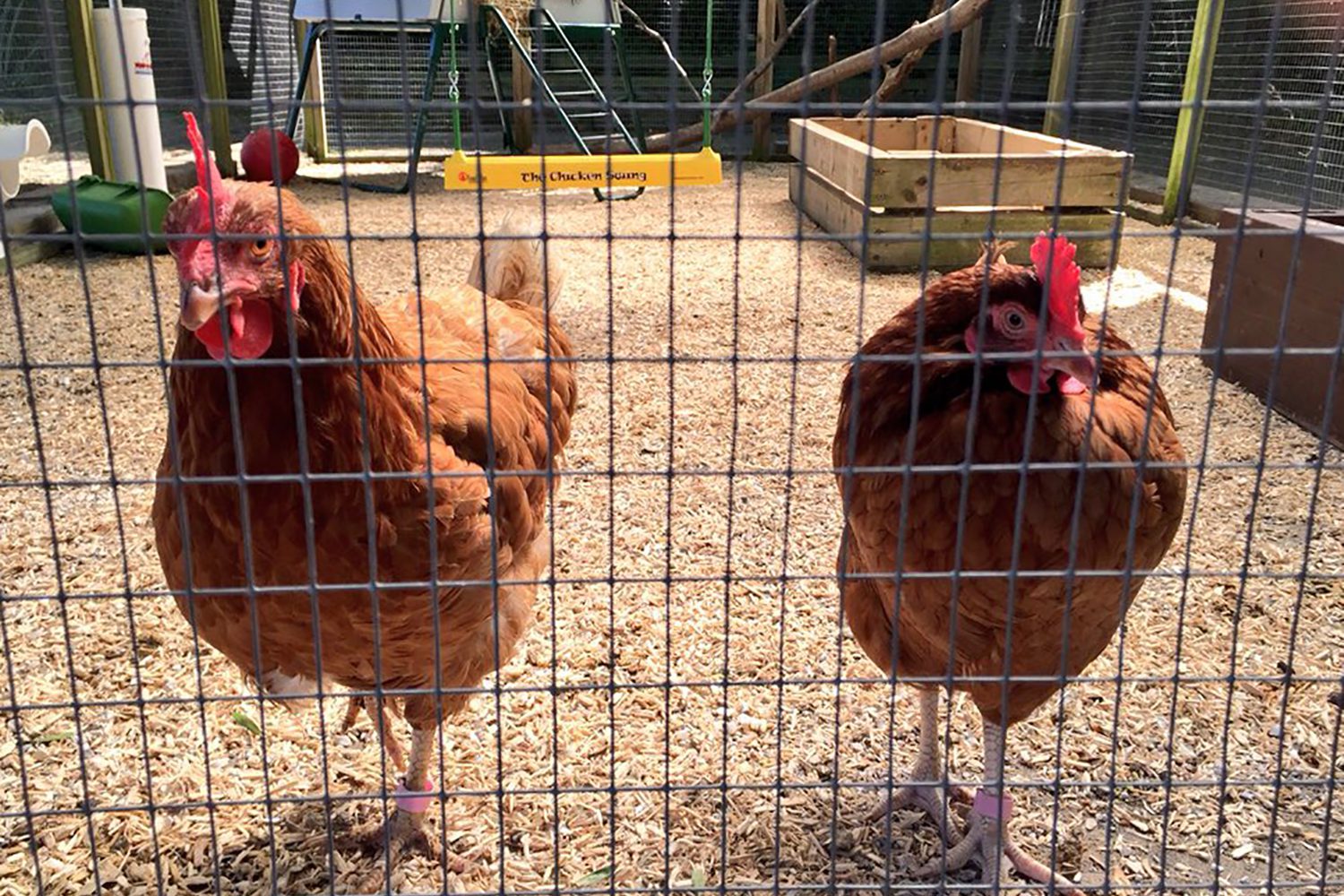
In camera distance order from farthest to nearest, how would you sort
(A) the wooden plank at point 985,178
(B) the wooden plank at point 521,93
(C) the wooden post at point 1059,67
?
(B) the wooden plank at point 521,93
(C) the wooden post at point 1059,67
(A) the wooden plank at point 985,178

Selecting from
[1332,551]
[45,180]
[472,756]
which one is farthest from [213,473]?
[45,180]

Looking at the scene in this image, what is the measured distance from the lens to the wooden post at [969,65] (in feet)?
33.4

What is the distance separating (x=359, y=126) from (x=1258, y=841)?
10.6 m

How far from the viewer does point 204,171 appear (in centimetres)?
159

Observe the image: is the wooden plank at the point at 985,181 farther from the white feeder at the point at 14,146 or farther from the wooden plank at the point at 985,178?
the white feeder at the point at 14,146

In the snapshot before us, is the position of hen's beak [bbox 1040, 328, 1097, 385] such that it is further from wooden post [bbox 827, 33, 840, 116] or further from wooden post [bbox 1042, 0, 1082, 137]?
wooden post [bbox 827, 33, 840, 116]

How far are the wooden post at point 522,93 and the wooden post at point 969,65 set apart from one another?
424 cm

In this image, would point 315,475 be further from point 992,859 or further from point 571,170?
point 992,859

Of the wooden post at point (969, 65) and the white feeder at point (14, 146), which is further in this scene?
the wooden post at point (969, 65)

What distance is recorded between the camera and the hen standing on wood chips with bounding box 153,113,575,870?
162 cm

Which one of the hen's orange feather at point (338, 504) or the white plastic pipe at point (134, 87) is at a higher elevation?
the white plastic pipe at point (134, 87)

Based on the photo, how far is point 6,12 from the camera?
20.8 ft

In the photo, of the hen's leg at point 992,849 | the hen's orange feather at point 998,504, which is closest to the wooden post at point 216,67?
the hen's orange feather at point 998,504

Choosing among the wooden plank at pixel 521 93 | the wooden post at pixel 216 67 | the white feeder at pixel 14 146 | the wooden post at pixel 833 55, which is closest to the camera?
the white feeder at pixel 14 146
